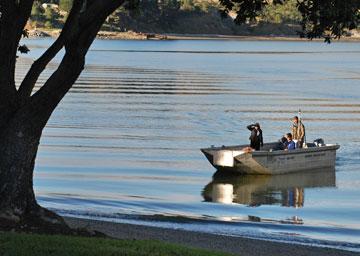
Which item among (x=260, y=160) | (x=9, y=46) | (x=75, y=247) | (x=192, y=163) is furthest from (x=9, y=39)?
(x=192, y=163)

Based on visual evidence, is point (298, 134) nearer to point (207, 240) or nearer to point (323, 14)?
point (207, 240)

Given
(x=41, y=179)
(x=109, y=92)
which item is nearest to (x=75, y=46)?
(x=41, y=179)

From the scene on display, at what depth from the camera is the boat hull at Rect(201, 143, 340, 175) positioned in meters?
35.3

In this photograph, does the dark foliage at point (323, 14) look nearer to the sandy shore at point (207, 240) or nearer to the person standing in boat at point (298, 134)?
the sandy shore at point (207, 240)

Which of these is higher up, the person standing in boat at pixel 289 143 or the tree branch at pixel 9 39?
the tree branch at pixel 9 39

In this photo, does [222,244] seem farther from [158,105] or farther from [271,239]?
[158,105]

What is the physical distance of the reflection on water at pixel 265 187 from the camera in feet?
105

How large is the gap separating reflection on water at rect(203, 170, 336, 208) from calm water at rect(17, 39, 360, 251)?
0.15 ft

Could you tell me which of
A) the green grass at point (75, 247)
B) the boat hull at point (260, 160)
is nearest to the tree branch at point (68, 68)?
the green grass at point (75, 247)

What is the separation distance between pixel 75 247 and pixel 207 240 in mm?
7078

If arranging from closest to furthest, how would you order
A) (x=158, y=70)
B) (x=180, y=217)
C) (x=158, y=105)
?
(x=180, y=217) < (x=158, y=105) < (x=158, y=70)

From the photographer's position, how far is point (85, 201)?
29.5 m

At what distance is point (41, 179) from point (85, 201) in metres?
5.16

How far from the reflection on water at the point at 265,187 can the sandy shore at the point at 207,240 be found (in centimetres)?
966
